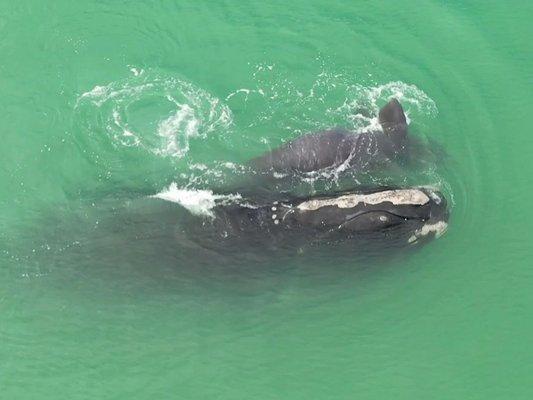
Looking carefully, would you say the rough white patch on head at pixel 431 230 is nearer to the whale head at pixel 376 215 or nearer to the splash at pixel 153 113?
the whale head at pixel 376 215

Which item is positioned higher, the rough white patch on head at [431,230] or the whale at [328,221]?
the whale at [328,221]

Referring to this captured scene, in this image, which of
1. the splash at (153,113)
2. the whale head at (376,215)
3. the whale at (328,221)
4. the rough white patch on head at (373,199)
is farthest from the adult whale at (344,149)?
the splash at (153,113)

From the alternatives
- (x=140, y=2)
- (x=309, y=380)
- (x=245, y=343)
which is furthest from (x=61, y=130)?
(x=309, y=380)

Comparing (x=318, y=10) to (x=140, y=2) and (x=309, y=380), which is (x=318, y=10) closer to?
(x=140, y=2)

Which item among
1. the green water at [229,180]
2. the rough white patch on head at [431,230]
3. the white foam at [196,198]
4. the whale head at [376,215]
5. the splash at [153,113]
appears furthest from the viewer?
the splash at [153,113]

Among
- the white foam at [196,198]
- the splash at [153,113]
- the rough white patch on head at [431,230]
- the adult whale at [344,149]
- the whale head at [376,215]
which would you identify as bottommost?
the rough white patch on head at [431,230]

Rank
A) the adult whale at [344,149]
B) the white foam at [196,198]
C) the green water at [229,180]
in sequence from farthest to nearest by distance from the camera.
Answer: the adult whale at [344,149] < the white foam at [196,198] < the green water at [229,180]

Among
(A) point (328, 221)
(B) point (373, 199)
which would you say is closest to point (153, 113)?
(A) point (328, 221)
